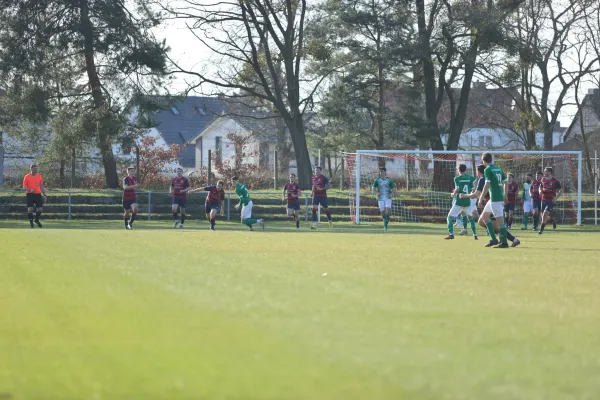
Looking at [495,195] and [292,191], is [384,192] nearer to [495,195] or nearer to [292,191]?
[292,191]

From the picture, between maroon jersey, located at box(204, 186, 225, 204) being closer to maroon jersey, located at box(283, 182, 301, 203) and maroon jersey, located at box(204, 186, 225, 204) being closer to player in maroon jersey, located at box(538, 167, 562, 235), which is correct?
maroon jersey, located at box(283, 182, 301, 203)

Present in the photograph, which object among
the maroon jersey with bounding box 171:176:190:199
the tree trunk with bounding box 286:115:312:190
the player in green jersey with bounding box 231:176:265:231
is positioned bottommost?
the player in green jersey with bounding box 231:176:265:231

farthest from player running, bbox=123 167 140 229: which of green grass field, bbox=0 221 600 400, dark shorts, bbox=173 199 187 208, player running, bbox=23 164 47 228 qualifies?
green grass field, bbox=0 221 600 400

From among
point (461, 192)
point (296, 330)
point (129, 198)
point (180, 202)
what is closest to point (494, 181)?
point (461, 192)

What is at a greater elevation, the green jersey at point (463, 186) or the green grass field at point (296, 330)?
the green jersey at point (463, 186)

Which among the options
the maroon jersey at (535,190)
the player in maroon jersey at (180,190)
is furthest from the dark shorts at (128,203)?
the maroon jersey at (535,190)

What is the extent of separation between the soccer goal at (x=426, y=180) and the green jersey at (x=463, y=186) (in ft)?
38.7

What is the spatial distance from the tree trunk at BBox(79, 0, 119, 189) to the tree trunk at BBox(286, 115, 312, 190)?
8.74 metres

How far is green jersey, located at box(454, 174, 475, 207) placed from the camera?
25.0 meters

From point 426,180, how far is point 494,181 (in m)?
21.9

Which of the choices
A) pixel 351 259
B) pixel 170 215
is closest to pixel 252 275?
pixel 351 259

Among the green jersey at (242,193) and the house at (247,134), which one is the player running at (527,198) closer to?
the green jersey at (242,193)

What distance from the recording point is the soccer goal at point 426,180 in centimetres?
3922

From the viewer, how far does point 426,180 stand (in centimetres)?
4122
